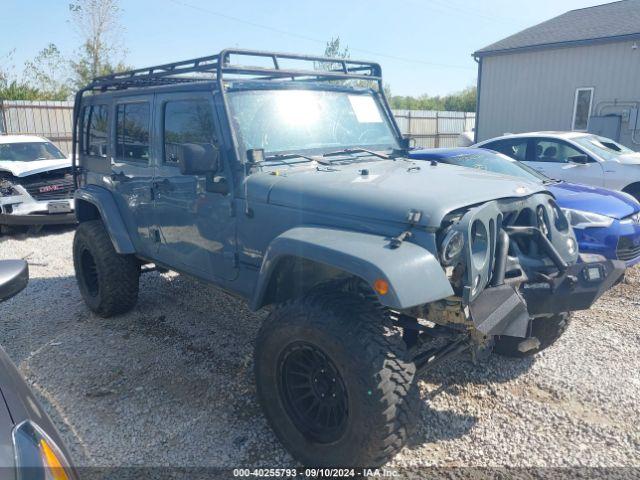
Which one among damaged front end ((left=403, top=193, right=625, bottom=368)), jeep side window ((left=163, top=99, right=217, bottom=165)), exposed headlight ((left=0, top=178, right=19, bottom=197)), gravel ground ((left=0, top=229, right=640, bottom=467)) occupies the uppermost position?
jeep side window ((left=163, top=99, right=217, bottom=165))

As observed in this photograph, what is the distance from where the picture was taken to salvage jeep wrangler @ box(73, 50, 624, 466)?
8.27 feet

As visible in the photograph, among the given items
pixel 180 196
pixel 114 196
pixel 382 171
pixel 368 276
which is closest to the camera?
pixel 368 276

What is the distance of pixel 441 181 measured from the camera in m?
3.13

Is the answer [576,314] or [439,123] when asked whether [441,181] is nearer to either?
[576,314]

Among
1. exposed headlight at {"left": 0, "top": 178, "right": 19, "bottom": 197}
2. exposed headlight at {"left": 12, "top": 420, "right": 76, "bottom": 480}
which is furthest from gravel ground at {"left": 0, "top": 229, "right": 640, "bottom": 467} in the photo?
exposed headlight at {"left": 0, "top": 178, "right": 19, "bottom": 197}

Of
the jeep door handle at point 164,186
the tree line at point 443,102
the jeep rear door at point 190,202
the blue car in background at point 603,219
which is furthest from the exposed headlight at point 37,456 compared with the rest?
the tree line at point 443,102

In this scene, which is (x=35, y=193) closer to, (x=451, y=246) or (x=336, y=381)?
(x=336, y=381)

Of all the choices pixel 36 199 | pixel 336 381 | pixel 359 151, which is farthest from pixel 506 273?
pixel 36 199

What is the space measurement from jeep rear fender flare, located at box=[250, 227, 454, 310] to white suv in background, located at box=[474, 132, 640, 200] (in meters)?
6.63

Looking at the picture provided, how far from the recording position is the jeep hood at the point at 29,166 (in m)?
8.54

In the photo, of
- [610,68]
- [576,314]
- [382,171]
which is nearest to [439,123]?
[610,68]

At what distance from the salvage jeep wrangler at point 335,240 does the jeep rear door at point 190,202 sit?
0.01m

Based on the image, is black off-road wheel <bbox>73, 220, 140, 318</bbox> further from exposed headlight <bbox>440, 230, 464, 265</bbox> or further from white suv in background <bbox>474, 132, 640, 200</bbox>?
white suv in background <bbox>474, 132, 640, 200</bbox>

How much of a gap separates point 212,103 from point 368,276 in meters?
1.83
